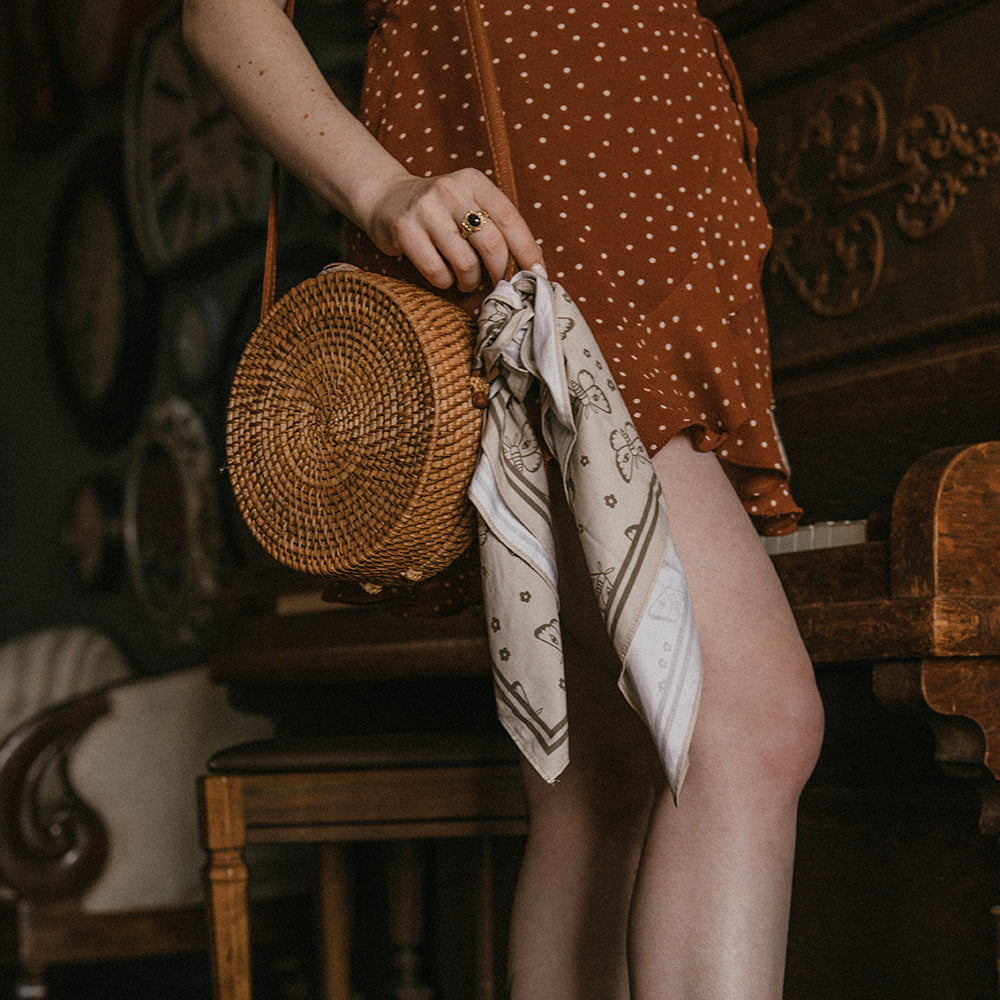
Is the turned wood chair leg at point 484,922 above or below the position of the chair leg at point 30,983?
above

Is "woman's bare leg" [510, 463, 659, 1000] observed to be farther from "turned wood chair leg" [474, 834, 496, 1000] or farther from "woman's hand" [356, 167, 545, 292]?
"turned wood chair leg" [474, 834, 496, 1000]

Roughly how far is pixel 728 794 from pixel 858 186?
3.31ft

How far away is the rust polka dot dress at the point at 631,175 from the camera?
872 millimetres

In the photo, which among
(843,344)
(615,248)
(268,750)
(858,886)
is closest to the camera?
(615,248)

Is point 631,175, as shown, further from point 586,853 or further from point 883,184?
point 883,184

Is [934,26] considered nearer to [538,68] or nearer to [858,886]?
[538,68]

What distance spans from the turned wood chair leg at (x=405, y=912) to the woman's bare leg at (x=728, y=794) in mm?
1314

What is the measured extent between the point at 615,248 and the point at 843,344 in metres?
0.74

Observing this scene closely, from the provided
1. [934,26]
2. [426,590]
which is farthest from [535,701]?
[934,26]

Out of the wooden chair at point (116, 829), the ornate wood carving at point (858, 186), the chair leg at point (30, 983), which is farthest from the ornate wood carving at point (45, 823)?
the ornate wood carving at point (858, 186)

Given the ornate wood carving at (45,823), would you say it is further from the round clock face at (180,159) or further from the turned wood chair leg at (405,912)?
the round clock face at (180,159)

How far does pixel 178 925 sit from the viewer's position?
7.58 ft

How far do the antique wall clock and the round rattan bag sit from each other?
3032 millimetres

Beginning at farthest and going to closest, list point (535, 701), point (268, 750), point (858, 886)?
point (268, 750)
point (858, 886)
point (535, 701)
